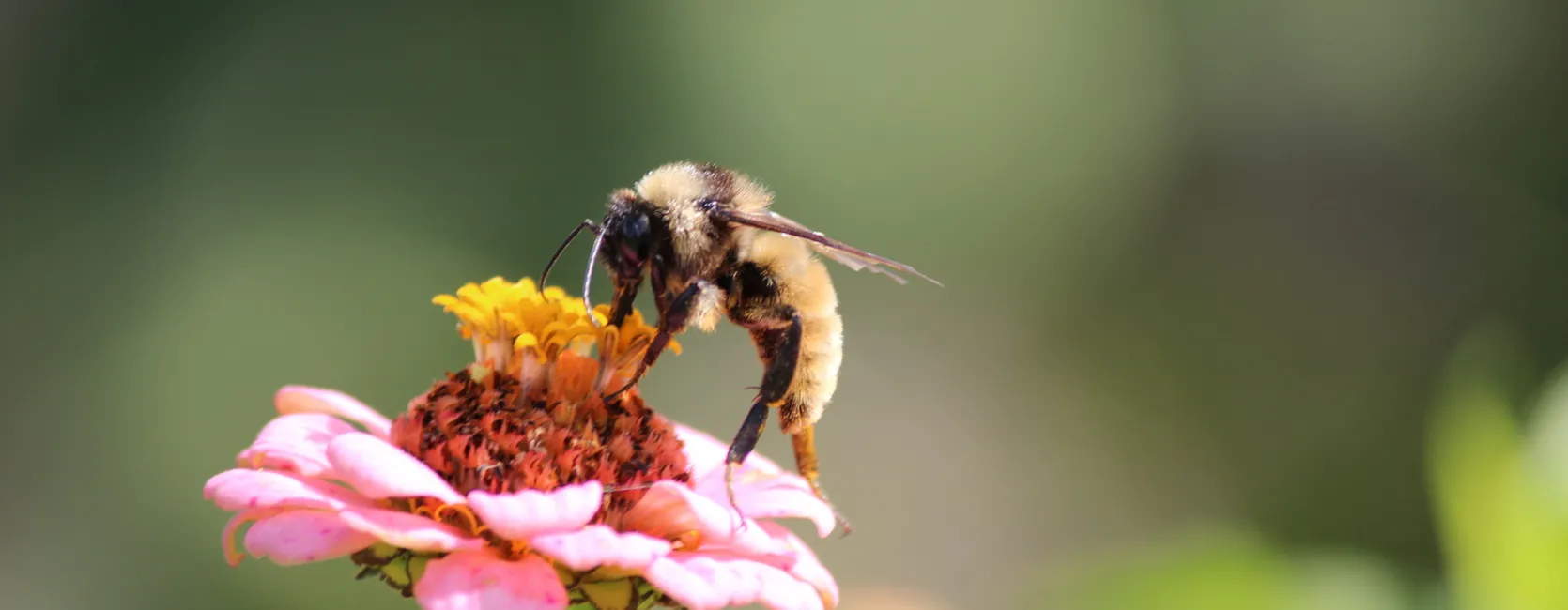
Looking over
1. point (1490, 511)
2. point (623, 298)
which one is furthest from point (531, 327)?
point (1490, 511)

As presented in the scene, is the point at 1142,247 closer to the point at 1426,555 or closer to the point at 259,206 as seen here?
the point at 1426,555

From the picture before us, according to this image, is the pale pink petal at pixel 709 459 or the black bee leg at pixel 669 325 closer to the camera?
the black bee leg at pixel 669 325

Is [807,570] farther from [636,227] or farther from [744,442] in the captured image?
[636,227]

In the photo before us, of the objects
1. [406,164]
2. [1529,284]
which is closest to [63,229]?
[406,164]

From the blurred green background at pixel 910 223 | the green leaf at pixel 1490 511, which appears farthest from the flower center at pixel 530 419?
the blurred green background at pixel 910 223

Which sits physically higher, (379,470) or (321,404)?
(321,404)

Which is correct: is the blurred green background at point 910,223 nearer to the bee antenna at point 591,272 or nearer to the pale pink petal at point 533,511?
the bee antenna at point 591,272
